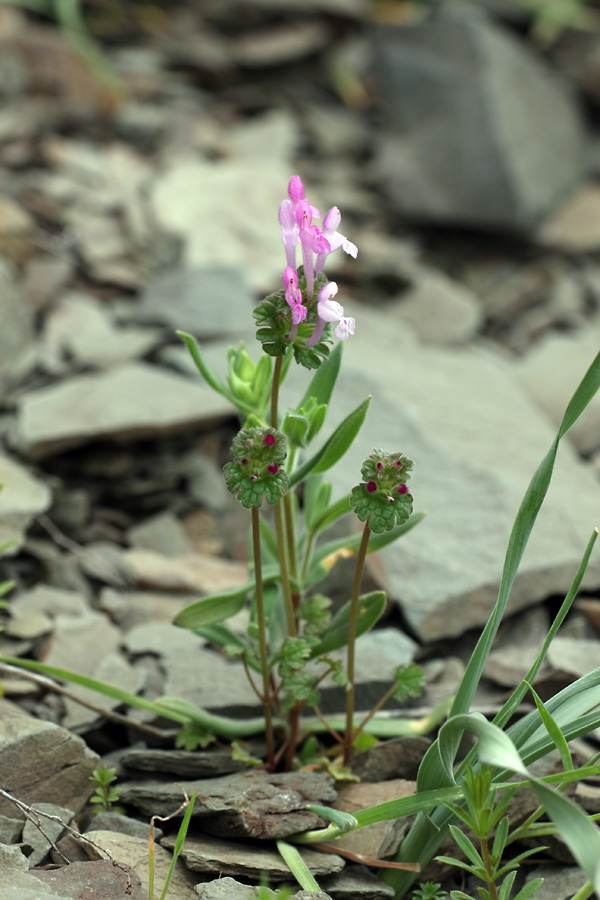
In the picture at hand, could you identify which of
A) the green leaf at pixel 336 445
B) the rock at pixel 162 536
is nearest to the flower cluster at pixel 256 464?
the green leaf at pixel 336 445

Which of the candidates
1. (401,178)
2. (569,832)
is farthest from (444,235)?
(569,832)

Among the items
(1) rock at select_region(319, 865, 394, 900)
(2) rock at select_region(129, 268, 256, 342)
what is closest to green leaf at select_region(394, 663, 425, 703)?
(1) rock at select_region(319, 865, 394, 900)

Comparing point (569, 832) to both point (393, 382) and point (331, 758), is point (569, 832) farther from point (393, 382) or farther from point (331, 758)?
point (393, 382)

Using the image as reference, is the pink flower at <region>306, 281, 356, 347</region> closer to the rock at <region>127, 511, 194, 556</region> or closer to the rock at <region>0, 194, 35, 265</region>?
the rock at <region>127, 511, 194, 556</region>

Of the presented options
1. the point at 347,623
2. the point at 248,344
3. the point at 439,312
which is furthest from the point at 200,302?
the point at 347,623

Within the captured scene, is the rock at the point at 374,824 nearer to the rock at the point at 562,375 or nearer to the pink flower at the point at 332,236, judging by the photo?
the pink flower at the point at 332,236

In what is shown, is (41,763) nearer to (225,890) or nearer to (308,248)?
(225,890)
